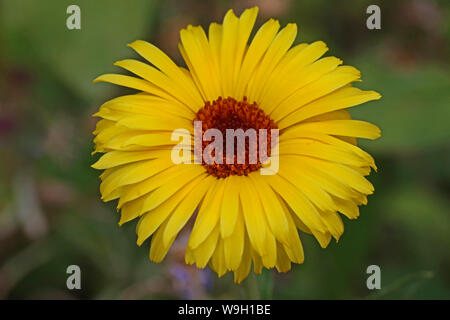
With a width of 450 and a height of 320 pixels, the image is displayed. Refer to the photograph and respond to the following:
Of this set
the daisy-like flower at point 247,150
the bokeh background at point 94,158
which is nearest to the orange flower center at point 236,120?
the daisy-like flower at point 247,150

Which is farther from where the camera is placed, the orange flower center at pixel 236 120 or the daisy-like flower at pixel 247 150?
the orange flower center at pixel 236 120

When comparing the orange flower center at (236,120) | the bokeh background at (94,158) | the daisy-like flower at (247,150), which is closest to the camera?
the daisy-like flower at (247,150)

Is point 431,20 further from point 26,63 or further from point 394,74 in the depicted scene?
point 26,63

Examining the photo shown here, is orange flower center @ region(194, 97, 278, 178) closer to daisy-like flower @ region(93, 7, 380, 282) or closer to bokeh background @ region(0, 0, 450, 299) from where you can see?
daisy-like flower @ region(93, 7, 380, 282)

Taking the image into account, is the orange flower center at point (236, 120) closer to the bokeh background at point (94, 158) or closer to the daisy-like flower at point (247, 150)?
the daisy-like flower at point (247, 150)

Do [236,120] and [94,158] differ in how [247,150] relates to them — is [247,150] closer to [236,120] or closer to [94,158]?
[236,120]

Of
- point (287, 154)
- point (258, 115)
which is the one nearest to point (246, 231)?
point (287, 154)
